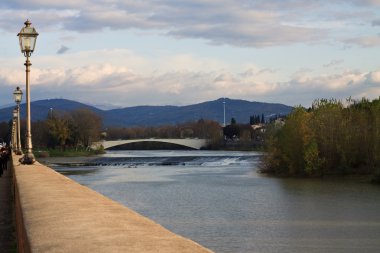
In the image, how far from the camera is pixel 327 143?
194 feet

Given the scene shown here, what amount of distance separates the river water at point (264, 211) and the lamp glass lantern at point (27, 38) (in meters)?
8.71

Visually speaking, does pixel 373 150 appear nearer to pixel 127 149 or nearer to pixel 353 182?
pixel 353 182

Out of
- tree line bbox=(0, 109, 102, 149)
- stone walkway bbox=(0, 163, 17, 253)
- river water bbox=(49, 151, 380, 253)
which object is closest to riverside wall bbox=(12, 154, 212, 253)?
stone walkway bbox=(0, 163, 17, 253)

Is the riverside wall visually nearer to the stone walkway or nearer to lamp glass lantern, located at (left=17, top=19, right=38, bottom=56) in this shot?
the stone walkway

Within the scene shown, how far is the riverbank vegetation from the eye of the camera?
189ft

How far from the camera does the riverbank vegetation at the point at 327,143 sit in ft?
189

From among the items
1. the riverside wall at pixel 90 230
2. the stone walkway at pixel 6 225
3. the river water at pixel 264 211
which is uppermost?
the riverside wall at pixel 90 230

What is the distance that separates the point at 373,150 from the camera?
58031 millimetres

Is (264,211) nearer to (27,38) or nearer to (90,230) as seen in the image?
(27,38)

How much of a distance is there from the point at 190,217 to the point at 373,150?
33289mm

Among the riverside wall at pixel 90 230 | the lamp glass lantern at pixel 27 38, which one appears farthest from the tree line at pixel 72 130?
the riverside wall at pixel 90 230

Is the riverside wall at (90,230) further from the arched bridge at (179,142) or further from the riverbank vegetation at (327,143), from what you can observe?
the arched bridge at (179,142)

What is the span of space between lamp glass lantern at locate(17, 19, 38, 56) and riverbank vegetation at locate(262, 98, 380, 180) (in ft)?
133

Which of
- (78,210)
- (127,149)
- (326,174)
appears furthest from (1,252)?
(127,149)
